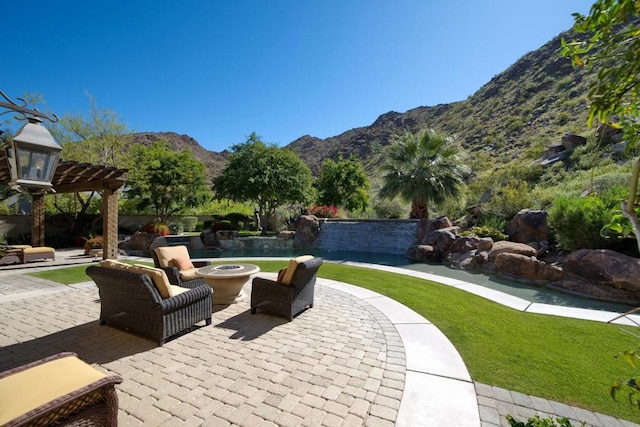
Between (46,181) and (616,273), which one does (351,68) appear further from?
(46,181)

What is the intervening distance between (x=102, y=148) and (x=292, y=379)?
22.4 meters

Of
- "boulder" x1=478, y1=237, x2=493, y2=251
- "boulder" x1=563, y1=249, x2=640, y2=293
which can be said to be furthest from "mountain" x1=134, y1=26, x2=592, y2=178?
"boulder" x1=563, y1=249, x2=640, y2=293

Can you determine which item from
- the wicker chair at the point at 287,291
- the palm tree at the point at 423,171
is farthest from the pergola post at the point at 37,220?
the palm tree at the point at 423,171

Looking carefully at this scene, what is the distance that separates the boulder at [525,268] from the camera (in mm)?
7438

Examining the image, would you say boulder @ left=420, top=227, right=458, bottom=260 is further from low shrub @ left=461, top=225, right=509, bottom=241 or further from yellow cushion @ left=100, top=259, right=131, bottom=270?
yellow cushion @ left=100, top=259, right=131, bottom=270

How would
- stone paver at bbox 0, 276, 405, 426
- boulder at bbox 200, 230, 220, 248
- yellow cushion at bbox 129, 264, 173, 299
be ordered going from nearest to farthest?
stone paver at bbox 0, 276, 405, 426, yellow cushion at bbox 129, 264, 173, 299, boulder at bbox 200, 230, 220, 248

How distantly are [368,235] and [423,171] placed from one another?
4.52m

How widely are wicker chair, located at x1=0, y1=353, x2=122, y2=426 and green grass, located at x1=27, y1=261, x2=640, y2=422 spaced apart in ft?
11.3

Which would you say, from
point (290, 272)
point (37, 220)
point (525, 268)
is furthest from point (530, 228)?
point (37, 220)

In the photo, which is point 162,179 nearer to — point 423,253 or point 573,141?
point 423,253

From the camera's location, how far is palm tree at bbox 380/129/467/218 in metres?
13.5

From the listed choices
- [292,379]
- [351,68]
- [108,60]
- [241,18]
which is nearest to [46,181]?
[292,379]

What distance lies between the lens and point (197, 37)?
41.4 ft

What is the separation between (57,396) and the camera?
1921mm
